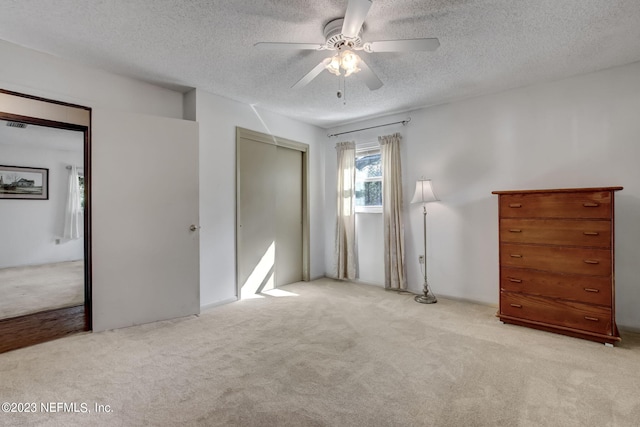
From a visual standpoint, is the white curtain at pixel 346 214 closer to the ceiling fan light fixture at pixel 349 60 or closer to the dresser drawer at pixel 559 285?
the dresser drawer at pixel 559 285

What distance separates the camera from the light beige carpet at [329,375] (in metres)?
1.65

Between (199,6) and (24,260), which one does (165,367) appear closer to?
(199,6)

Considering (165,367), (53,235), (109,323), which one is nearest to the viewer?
(165,367)

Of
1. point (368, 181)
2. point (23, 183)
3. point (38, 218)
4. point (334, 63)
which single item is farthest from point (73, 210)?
point (334, 63)

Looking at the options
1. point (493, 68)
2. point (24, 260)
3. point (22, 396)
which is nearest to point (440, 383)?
point (22, 396)

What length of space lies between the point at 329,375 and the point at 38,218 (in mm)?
6665

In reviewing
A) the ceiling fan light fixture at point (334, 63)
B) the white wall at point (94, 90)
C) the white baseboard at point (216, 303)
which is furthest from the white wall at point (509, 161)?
the white wall at point (94, 90)

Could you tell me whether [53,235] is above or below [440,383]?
above

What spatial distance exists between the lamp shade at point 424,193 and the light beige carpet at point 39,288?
14.5 feet

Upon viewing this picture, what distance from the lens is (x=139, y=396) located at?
182 cm

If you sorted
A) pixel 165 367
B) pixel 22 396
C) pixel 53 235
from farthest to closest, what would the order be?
Answer: 1. pixel 53 235
2. pixel 165 367
3. pixel 22 396

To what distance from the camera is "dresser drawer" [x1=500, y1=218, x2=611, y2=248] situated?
8.32 ft

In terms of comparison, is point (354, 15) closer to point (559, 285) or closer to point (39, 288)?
point (559, 285)

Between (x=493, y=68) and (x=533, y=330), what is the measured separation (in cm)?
256
